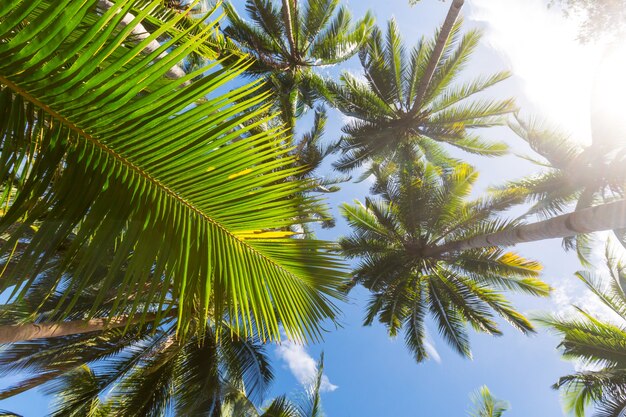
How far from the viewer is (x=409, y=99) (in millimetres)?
13578

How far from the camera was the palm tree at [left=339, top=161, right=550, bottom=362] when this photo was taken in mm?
12352

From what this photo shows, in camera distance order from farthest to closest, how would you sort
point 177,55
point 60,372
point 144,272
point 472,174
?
point 472,174, point 60,372, point 144,272, point 177,55

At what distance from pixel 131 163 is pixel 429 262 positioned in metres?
13.4

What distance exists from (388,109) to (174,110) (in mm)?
13034

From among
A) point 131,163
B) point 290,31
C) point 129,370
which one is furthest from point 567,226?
point 129,370

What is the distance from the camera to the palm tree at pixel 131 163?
36.4 inches

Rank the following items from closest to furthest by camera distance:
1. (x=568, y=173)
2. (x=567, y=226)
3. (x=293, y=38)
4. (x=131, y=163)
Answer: (x=131, y=163) → (x=567, y=226) → (x=568, y=173) → (x=293, y=38)

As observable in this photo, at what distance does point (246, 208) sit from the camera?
128 cm

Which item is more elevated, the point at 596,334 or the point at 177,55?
the point at 596,334

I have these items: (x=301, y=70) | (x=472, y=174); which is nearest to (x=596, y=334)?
(x=472, y=174)

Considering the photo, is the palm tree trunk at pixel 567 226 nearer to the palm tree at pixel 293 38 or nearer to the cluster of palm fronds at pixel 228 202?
the cluster of palm fronds at pixel 228 202

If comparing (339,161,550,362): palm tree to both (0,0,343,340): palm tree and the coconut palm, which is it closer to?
the coconut palm

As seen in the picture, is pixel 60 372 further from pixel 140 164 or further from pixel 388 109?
pixel 388 109

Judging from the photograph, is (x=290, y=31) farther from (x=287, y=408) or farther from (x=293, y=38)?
(x=287, y=408)
